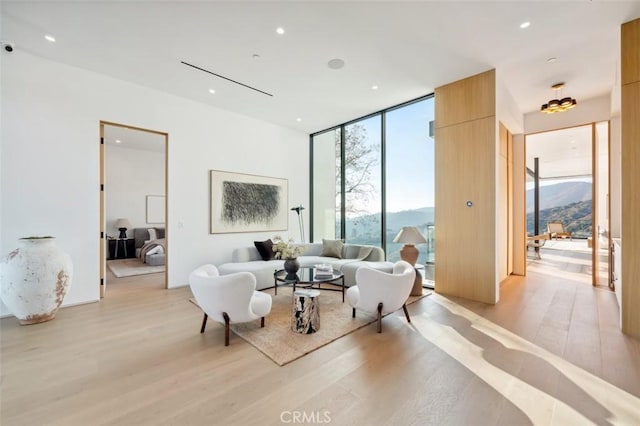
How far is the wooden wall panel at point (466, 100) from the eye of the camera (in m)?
4.00

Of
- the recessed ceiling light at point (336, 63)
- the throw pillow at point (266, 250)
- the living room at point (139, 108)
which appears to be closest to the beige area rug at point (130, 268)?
the living room at point (139, 108)

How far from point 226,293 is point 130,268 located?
535cm

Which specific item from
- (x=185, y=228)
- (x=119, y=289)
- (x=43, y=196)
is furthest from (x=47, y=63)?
(x=119, y=289)

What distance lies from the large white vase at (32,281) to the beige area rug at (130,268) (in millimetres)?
2569

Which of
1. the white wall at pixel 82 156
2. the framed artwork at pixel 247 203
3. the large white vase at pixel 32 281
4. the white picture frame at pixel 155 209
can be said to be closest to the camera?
the large white vase at pixel 32 281

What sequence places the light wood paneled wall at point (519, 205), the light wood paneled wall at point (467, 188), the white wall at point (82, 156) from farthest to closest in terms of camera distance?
the light wood paneled wall at point (519, 205) < the light wood paneled wall at point (467, 188) < the white wall at point (82, 156)

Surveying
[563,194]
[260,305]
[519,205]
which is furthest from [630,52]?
[563,194]

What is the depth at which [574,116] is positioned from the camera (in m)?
5.14

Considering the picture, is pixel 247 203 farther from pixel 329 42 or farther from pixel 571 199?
pixel 571 199

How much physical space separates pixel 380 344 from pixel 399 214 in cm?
312

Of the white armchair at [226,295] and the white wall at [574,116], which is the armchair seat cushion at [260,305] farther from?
the white wall at [574,116]

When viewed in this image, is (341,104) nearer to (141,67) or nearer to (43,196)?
(141,67)

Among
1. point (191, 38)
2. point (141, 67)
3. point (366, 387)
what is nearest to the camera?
point (366, 387)

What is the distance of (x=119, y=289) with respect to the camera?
475cm
